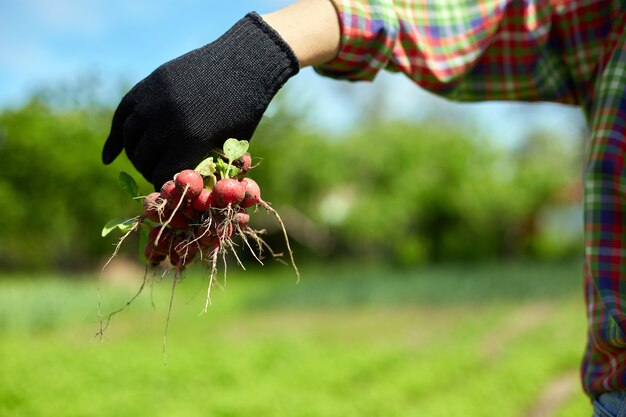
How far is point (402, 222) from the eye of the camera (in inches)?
719

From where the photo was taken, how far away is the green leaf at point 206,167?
1099mm

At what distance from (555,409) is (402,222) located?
43.0 ft

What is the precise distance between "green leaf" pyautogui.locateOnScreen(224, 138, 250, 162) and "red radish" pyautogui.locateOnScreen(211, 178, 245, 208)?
0.13ft

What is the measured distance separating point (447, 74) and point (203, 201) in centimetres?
58

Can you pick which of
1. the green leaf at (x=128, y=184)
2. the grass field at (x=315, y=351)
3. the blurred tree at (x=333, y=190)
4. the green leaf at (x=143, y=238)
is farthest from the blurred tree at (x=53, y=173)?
the green leaf at (x=128, y=184)

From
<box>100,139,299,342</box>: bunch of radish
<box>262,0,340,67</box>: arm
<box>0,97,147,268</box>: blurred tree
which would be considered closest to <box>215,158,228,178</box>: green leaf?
<box>100,139,299,342</box>: bunch of radish

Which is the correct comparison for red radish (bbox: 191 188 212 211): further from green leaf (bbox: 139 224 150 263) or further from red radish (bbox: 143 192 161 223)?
green leaf (bbox: 139 224 150 263)

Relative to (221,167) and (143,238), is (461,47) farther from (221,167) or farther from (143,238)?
(143,238)

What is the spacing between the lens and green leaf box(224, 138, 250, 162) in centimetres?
109

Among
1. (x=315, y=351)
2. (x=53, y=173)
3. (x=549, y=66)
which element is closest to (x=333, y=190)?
(x=53, y=173)

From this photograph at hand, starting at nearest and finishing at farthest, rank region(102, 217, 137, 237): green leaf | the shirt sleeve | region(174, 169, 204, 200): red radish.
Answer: region(174, 169, 204, 200): red radish → region(102, 217, 137, 237): green leaf → the shirt sleeve

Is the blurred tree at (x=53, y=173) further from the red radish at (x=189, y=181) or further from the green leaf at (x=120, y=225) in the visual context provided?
the red radish at (x=189, y=181)

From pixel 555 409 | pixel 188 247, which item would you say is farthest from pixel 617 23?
pixel 555 409

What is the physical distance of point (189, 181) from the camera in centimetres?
105
